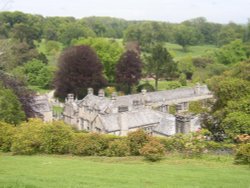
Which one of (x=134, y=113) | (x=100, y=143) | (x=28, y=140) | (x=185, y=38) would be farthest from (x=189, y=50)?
(x=28, y=140)

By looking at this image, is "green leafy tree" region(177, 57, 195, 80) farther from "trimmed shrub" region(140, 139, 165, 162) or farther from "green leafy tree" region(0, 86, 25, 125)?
"trimmed shrub" region(140, 139, 165, 162)

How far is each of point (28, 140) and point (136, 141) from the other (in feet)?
20.6

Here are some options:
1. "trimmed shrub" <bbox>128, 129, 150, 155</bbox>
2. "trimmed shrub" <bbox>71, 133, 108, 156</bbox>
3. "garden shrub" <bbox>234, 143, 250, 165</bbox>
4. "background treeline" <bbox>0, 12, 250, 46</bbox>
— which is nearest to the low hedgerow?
"trimmed shrub" <bbox>128, 129, 150, 155</bbox>

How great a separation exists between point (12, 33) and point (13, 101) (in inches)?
2792

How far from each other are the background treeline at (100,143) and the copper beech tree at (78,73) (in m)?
37.7

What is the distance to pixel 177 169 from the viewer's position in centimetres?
1758

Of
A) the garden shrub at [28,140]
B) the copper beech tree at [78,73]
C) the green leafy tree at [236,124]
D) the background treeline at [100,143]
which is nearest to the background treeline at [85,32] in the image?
the copper beech tree at [78,73]

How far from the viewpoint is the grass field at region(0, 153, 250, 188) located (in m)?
14.2

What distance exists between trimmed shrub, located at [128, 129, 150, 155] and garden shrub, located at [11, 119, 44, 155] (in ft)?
17.9

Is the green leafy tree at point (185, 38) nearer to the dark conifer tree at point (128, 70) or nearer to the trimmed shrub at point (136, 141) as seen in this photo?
the dark conifer tree at point (128, 70)

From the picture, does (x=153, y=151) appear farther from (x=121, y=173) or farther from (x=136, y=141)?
(x=121, y=173)

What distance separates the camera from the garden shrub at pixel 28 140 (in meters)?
23.1

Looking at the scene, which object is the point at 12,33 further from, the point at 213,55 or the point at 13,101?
the point at 13,101

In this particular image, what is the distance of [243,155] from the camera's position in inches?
754
